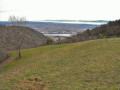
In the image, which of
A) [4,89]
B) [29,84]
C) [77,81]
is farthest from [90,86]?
[4,89]

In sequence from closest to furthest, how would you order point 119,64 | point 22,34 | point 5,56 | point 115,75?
point 115,75 → point 119,64 → point 22,34 → point 5,56

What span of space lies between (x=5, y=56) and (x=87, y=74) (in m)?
23.5

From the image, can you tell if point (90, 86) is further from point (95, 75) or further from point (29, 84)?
point (29, 84)

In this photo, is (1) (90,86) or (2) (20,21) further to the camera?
(2) (20,21)

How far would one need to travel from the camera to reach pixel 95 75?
39.8 ft

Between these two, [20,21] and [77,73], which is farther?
[20,21]

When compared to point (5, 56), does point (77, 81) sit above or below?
above

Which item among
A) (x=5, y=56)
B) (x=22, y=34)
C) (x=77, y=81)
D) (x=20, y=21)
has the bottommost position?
(x=5, y=56)

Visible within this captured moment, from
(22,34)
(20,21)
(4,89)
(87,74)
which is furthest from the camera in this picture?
(22,34)

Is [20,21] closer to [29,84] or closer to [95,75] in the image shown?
[29,84]

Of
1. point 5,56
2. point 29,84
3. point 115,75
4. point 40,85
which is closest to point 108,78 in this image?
point 115,75

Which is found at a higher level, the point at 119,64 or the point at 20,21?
the point at 20,21

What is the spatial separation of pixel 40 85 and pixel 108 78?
5.46 m

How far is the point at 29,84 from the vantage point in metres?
11.3
